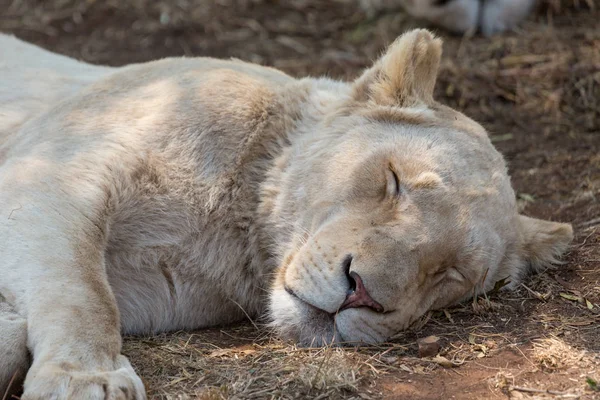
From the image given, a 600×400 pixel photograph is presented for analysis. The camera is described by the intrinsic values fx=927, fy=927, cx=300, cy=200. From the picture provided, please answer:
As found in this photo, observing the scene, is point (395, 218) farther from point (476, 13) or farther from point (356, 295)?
point (476, 13)

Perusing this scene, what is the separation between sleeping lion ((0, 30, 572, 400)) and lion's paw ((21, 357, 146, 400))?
5 centimetres

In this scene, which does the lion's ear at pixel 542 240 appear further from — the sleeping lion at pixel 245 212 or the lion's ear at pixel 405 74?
the lion's ear at pixel 405 74

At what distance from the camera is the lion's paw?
2.78m

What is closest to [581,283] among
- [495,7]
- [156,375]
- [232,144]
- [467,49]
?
[232,144]

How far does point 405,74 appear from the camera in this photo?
3.96 meters

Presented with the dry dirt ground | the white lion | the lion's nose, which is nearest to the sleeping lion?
the lion's nose

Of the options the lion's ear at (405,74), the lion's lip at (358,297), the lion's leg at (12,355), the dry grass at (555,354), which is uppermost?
the lion's ear at (405,74)

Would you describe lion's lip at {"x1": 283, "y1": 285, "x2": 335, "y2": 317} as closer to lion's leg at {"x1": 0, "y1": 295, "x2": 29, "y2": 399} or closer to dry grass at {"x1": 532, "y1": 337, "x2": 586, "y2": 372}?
dry grass at {"x1": 532, "y1": 337, "x2": 586, "y2": 372}

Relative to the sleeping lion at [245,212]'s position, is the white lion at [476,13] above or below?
above

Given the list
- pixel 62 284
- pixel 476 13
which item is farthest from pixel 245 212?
pixel 476 13

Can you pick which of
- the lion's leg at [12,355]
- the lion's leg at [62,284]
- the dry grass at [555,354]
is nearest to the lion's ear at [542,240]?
the dry grass at [555,354]

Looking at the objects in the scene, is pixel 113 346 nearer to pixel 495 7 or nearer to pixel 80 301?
pixel 80 301

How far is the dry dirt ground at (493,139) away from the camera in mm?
3131

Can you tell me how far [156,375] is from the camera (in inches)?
127
